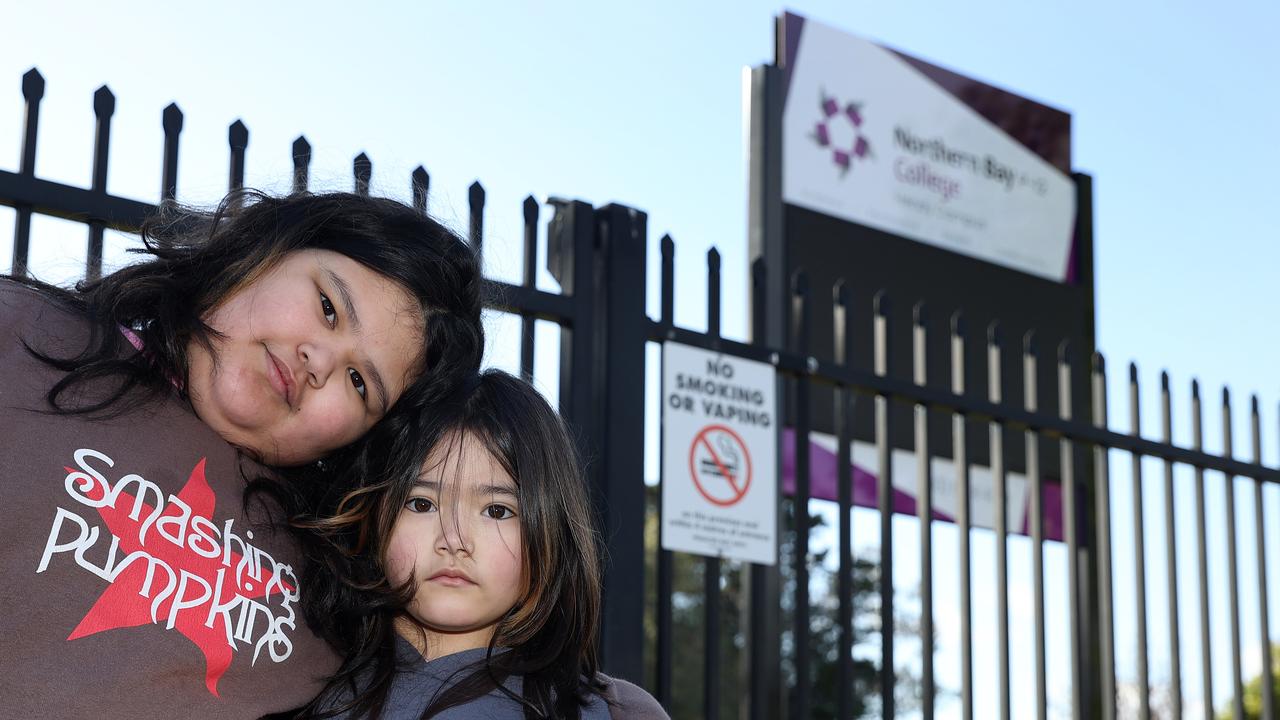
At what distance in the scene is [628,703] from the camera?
2227 mm

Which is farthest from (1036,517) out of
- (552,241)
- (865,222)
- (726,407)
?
(865,222)

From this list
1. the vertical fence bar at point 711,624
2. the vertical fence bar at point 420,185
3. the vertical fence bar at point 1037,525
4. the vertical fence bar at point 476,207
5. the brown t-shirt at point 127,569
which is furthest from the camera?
the vertical fence bar at point 1037,525

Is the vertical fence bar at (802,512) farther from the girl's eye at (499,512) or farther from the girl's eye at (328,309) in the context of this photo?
the girl's eye at (328,309)

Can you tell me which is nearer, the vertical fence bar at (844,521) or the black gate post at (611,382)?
the black gate post at (611,382)

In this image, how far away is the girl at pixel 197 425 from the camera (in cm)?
173

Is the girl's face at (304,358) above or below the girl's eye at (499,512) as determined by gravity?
above

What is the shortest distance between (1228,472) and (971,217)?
Answer: 211 centimetres

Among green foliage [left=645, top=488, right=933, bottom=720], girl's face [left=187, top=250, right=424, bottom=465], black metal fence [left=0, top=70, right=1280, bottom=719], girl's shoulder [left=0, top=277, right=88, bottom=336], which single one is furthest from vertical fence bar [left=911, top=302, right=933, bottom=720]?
green foliage [left=645, top=488, right=933, bottom=720]

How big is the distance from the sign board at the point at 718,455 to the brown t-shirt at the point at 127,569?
4.73 feet

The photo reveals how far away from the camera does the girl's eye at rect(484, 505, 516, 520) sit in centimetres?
218

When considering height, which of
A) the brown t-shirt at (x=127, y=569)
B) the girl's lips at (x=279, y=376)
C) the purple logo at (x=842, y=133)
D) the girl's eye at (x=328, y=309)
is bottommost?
the brown t-shirt at (x=127, y=569)

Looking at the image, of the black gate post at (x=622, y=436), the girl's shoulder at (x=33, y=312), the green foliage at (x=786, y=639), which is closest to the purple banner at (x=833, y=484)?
the black gate post at (x=622, y=436)

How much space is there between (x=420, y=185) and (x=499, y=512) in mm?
954

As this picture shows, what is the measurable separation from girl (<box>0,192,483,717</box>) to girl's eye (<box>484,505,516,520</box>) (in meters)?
0.17
